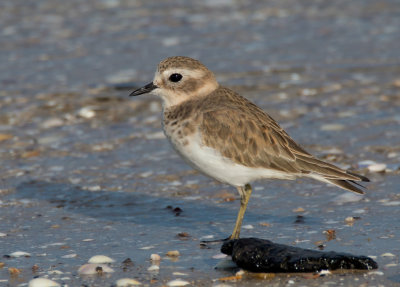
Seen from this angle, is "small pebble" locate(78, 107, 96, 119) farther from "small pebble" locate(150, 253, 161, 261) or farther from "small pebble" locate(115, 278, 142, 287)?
"small pebble" locate(115, 278, 142, 287)

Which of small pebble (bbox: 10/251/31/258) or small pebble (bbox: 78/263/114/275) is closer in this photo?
small pebble (bbox: 78/263/114/275)

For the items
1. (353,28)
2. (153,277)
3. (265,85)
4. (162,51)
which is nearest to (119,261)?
(153,277)

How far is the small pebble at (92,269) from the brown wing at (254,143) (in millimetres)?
1294

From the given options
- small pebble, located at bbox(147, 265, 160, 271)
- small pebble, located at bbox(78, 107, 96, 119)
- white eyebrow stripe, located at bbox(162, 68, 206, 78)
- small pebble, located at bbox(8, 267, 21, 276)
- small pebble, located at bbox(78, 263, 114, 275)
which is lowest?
small pebble, located at bbox(8, 267, 21, 276)

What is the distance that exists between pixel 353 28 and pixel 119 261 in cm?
910

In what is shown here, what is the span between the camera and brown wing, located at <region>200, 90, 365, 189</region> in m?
6.03

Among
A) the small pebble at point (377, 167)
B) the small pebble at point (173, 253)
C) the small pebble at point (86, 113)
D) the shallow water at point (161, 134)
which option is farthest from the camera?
the small pebble at point (86, 113)

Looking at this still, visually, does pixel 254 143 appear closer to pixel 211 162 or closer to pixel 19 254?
pixel 211 162

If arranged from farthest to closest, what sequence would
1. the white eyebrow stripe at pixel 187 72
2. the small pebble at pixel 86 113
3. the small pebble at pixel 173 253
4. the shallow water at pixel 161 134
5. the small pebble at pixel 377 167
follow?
the small pebble at pixel 86 113, the small pebble at pixel 377 167, the white eyebrow stripe at pixel 187 72, the shallow water at pixel 161 134, the small pebble at pixel 173 253

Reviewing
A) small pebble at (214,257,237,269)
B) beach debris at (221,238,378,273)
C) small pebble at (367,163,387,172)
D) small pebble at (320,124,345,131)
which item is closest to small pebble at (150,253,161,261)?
small pebble at (214,257,237,269)

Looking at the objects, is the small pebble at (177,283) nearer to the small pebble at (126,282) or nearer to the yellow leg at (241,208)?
the small pebble at (126,282)

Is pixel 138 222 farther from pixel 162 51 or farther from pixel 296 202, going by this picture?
pixel 162 51

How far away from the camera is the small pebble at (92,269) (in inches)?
208

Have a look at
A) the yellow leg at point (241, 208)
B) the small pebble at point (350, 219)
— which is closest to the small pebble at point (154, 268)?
the yellow leg at point (241, 208)
